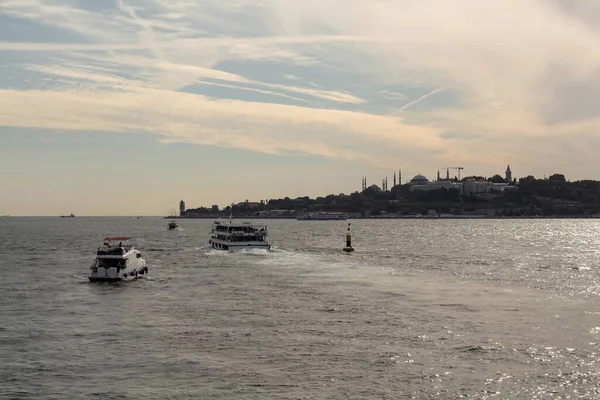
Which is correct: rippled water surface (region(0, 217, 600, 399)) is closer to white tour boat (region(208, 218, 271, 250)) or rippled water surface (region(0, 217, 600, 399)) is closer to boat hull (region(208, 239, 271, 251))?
boat hull (region(208, 239, 271, 251))

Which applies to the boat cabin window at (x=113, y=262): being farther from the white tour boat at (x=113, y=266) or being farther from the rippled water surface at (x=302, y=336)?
the rippled water surface at (x=302, y=336)

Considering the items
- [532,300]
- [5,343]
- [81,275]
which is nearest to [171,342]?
[5,343]

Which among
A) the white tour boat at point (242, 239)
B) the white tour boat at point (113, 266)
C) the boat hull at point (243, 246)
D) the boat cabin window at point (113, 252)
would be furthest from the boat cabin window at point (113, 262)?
the white tour boat at point (242, 239)

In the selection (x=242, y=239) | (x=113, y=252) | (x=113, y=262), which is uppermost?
(x=113, y=252)

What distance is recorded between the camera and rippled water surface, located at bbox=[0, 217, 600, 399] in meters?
37.2

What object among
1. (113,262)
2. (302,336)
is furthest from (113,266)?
(302,336)

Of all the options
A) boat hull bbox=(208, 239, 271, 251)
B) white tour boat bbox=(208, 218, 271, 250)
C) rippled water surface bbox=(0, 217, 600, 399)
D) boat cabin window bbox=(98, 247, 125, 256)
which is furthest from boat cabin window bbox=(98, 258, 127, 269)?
white tour boat bbox=(208, 218, 271, 250)

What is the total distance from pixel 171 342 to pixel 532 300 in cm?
3704

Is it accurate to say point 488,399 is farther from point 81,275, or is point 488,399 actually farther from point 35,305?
point 81,275

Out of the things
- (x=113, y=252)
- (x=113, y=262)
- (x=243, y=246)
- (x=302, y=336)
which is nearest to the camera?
(x=302, y=336)

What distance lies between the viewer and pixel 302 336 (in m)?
49.3

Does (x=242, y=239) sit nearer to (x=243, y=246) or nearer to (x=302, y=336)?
(x=243, y=246)

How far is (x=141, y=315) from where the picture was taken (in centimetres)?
5925

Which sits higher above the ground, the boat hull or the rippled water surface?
the boat hull
